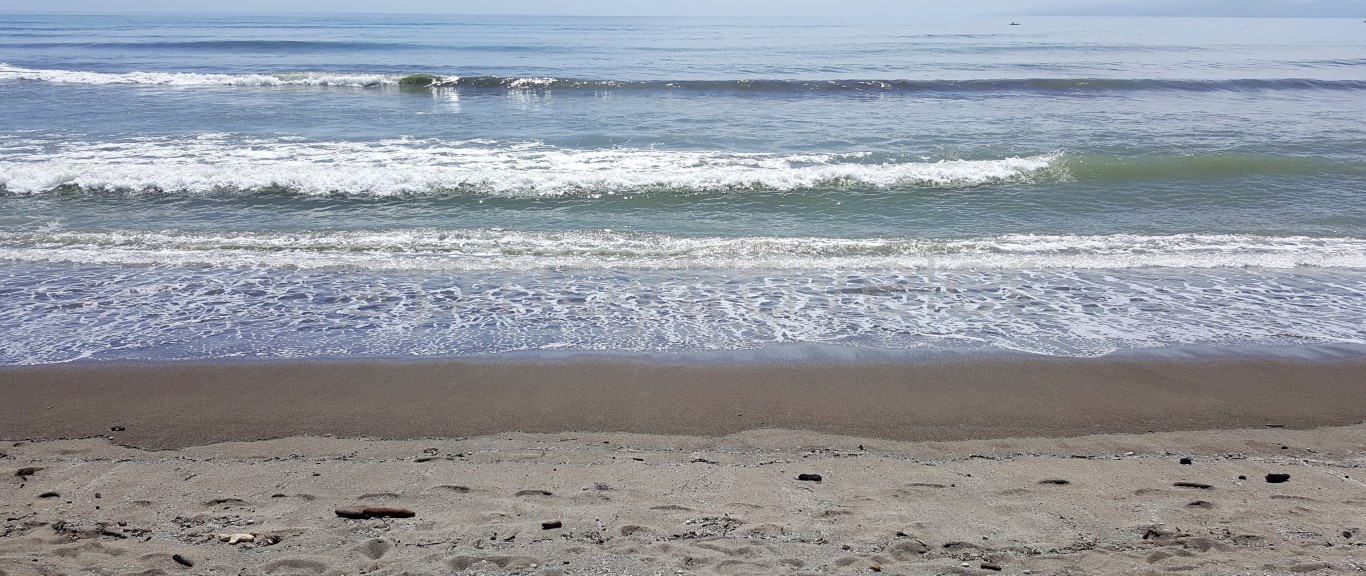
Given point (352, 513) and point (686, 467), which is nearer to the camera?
point (352, 513)

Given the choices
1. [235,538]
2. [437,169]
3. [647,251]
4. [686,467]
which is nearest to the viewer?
[235,538]

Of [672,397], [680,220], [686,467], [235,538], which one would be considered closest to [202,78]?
[680,220]

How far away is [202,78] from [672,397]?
2847 cm

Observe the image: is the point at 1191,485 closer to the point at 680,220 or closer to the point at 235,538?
the point at 235,538

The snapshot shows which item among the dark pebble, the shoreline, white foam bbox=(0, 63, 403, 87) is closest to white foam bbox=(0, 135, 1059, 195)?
the shoreline

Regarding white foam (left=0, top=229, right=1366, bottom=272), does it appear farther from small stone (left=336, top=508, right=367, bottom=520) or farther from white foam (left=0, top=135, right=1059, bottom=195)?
small stone (left=336, top=508, right=367, bottom=520)

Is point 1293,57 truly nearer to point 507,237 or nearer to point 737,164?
point 737,164

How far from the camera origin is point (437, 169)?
13.4 metres

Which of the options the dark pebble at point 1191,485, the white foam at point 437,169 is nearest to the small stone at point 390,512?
the dark pebble at point 1191,485

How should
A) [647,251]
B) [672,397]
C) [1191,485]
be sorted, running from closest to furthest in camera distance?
[1191,485]
[672,397]
[647,251]

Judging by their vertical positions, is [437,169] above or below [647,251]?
above

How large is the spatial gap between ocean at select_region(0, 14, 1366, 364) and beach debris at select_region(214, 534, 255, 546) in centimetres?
264

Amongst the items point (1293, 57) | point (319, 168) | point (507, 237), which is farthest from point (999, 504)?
point (1293, 57)

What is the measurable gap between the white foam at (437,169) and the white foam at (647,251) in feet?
8.36
